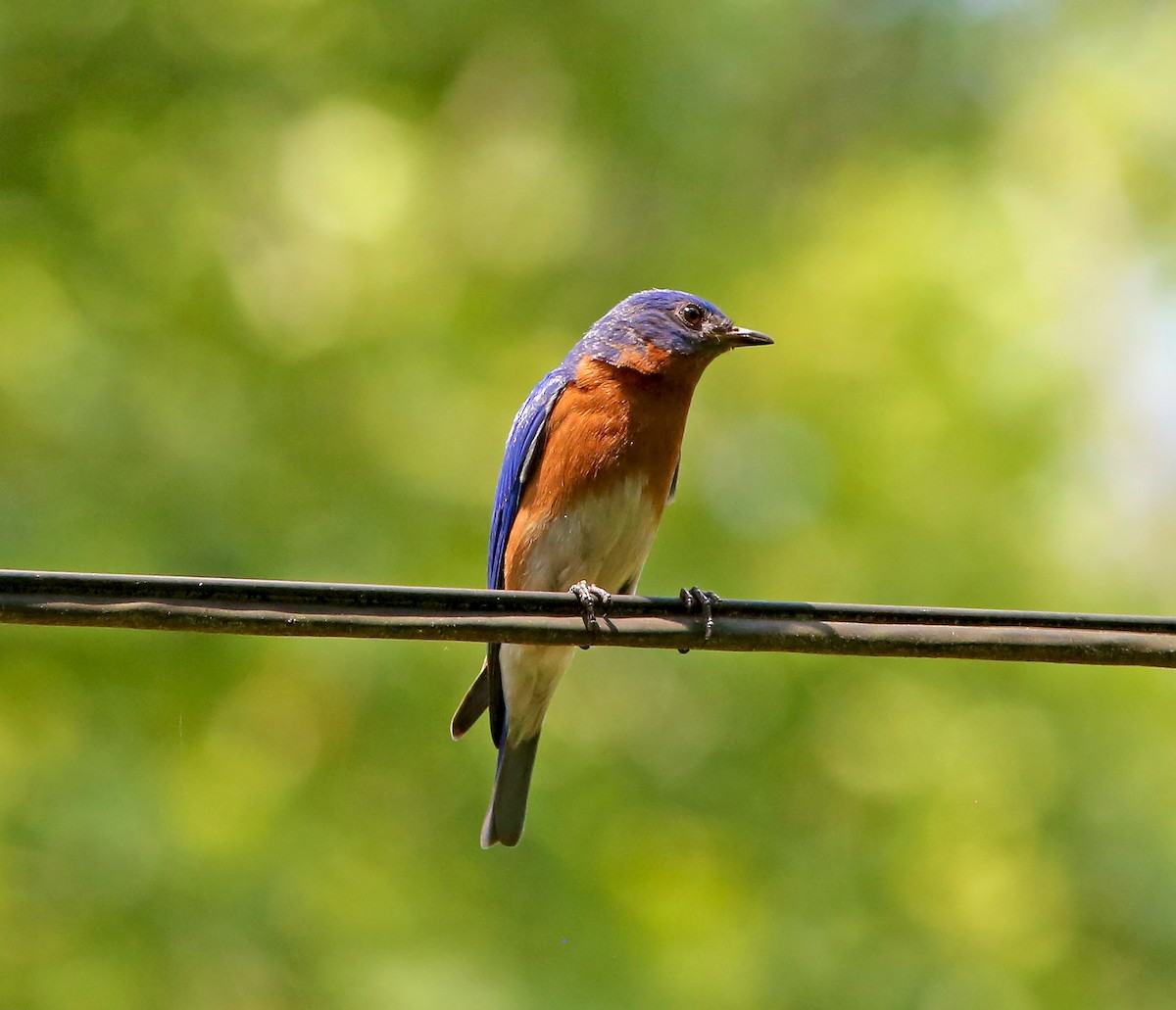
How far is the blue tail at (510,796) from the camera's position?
5480mm

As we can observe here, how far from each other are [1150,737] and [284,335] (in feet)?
16.6

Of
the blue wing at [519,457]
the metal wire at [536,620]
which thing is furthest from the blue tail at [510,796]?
the metal wire at [536,620]

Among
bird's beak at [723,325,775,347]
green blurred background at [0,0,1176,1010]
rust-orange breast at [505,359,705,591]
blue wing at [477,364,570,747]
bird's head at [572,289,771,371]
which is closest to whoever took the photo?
rust-orange breast at [505,359,705,591]

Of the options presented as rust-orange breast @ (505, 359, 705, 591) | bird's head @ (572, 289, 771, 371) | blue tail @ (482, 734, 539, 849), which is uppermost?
bird's head @ (572, 289, 771, 371)

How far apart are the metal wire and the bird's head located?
241 cm

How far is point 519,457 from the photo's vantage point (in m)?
5.39

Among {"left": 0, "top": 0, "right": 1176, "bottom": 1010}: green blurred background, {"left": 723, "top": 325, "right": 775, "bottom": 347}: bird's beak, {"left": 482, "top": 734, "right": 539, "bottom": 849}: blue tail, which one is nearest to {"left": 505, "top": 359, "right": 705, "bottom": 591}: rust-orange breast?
{"left": 723, "top": 325, "right": 775, "bottom": 347}: bird's beak

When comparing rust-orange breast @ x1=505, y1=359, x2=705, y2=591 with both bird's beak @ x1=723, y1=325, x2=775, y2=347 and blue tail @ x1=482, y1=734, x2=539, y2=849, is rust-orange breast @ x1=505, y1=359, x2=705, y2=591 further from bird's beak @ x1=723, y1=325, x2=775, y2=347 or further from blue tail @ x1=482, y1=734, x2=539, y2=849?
blue tail @ x1=482, y1=734, x2=539, y2=849

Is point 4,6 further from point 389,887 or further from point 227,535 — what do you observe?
point 389,887

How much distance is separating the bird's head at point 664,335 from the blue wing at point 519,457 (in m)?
0.22

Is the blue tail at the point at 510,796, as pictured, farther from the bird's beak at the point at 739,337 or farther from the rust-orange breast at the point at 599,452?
the bird's beak at the point at 739,337

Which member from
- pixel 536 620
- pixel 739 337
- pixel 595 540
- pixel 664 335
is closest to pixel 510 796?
pixel 595 540

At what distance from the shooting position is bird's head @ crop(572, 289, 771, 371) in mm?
5473

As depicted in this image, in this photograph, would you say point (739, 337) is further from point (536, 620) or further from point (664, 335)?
point (536, 620)
